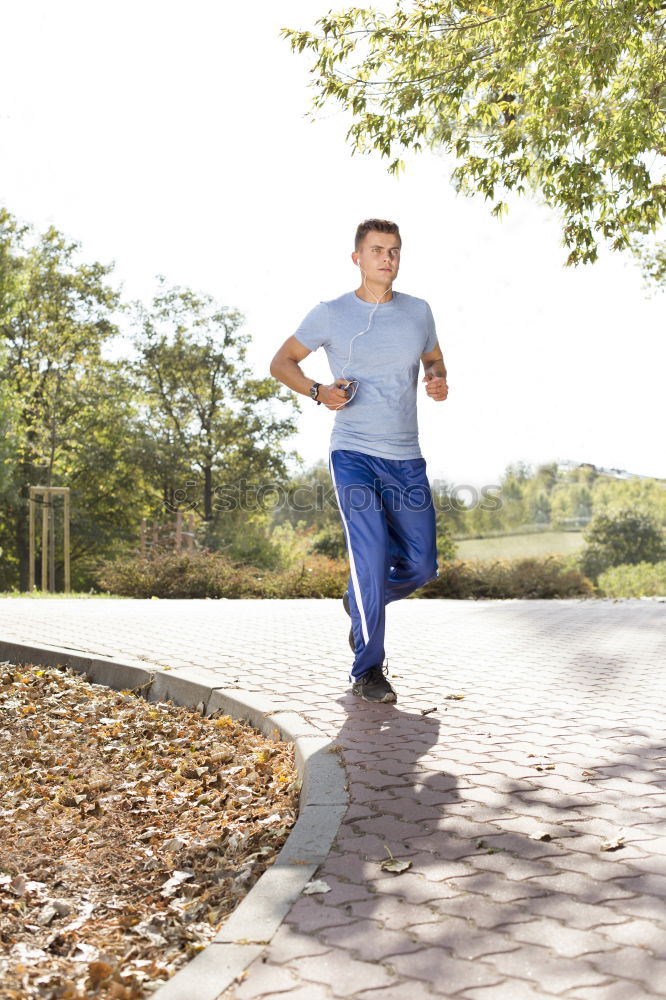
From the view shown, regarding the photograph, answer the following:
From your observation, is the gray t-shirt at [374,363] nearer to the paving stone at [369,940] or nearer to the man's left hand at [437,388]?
the man's left hand at [437,388]

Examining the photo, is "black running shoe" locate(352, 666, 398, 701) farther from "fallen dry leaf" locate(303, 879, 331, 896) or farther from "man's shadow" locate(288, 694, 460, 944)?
"fallen dry leaf" locate(303, 879, 331, 896)

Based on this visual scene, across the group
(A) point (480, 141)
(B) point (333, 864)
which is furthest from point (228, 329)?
(B) point (333, 864)

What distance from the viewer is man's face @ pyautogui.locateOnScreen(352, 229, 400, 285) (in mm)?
5383

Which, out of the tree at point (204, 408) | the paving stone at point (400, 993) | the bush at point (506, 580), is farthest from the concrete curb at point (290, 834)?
the tree at point (204, 408)

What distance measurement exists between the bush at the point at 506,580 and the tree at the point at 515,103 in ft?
30.2

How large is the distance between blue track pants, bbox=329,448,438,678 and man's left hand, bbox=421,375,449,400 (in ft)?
1.25

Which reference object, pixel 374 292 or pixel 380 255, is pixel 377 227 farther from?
pixel 374 292

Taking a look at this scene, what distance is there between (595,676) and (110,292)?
31.5 m

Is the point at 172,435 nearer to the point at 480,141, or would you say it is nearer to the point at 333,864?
the point at 480,141

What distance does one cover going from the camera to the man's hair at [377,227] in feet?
17.7

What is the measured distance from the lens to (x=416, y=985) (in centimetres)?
222

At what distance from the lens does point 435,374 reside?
5.68 metres

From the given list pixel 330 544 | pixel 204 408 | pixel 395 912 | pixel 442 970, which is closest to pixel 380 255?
pixel 395 912

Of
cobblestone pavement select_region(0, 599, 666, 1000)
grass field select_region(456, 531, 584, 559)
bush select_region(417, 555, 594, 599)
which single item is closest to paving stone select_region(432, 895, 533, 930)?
cobblestone pavement select_region(0, 599, 666, 1000)
